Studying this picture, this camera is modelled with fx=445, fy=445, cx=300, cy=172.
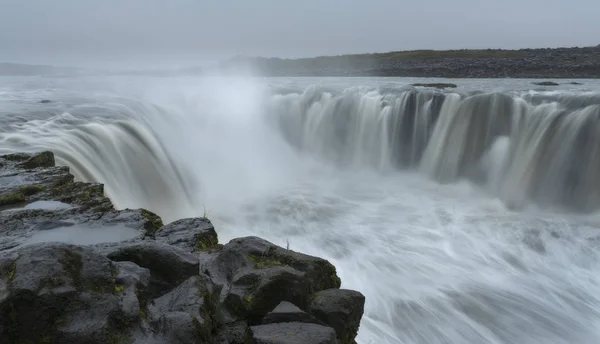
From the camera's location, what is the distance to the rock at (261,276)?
348 centimetres

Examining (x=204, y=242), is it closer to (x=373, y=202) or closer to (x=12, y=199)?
(x=12, y=199)

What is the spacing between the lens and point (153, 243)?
386 centimetres

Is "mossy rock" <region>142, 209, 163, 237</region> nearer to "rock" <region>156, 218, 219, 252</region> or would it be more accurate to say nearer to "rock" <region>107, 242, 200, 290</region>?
"rock" <region>156, 218, 219, 252</region>

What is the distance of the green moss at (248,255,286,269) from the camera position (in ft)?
12.9

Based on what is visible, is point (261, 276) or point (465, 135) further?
point (465, 135)

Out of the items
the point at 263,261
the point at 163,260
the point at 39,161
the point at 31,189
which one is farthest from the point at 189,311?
the point at 39,161

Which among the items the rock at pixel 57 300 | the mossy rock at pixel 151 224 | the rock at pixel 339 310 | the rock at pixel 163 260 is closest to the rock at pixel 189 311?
the rock at pixel 163 260

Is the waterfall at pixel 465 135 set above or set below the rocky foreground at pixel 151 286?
below

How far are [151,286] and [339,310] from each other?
1482mm

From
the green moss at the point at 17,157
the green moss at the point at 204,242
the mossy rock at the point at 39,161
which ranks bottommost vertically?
the green moss at the point at 204,242

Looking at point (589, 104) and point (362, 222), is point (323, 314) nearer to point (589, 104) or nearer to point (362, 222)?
point (362, 222)

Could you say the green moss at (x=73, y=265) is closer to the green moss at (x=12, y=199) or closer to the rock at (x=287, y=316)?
the rock at (x=287, y=316)

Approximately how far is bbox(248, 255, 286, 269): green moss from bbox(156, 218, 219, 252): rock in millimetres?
658

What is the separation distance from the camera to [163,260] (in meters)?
3.65
